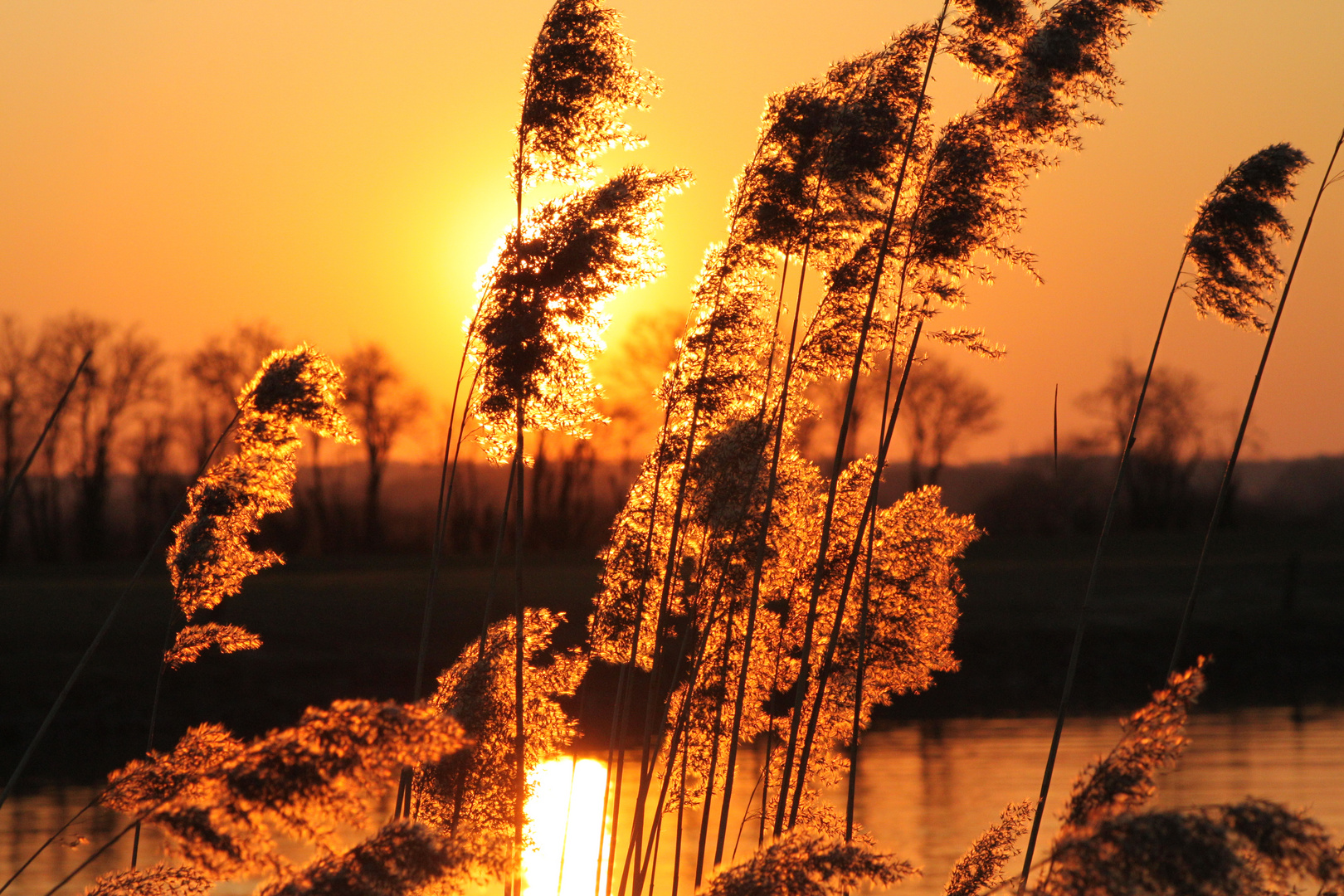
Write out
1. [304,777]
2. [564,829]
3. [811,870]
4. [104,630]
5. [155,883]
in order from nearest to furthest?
1. [304,777]
2. [811,870]
3. [155,883]
4. [104,630]
5. [564,829]

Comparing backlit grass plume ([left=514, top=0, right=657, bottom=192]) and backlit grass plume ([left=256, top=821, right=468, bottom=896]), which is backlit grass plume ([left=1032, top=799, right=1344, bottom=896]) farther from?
backlit grass plume ([left=514, top=0, right=657, bottom=192])

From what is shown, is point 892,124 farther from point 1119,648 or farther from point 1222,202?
point 1119,648

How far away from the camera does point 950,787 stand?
70.5ft

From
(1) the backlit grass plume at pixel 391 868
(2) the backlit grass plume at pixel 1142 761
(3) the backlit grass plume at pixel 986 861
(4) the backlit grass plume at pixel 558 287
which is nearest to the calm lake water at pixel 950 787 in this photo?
(3) the backlit grass plume at pixel 986 861

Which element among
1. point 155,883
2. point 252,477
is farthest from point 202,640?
point 155,883

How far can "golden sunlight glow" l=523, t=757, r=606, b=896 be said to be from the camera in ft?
22.5

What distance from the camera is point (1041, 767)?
2217cm

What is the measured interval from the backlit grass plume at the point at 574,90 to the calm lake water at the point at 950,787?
313 inches

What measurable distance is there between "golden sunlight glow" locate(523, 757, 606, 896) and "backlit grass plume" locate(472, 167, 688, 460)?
7.44 feet

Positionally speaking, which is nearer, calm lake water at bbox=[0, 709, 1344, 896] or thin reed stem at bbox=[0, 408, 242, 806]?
thin reed stem at bbox=[0, 408, 242, 806]

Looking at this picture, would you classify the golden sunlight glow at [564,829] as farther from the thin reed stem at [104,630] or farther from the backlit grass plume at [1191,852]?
the backlit grass plume at [1191,852]

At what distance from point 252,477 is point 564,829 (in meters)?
4.13

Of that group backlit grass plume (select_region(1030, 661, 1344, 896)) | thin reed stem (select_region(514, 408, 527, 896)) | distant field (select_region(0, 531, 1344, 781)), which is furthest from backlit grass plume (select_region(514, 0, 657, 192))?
distant field (select_region(0, 531, 1344, 781))

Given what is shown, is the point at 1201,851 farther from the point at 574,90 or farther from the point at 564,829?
the point at 564,829
